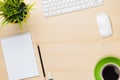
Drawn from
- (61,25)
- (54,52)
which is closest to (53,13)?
(61,25)

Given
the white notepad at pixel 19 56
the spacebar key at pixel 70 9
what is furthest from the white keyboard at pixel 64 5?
the white notepad at pixel 19 56

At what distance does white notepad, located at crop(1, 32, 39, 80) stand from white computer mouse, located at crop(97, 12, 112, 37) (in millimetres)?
296

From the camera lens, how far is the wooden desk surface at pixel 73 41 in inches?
43.0

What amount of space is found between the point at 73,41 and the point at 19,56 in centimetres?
24

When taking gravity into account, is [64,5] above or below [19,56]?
above

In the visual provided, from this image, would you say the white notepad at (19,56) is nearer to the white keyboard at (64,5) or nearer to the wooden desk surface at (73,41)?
the wooden desk surface at (73,41)

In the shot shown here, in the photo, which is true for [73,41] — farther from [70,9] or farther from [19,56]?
[19,56]

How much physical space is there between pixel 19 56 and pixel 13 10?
0.20 meters

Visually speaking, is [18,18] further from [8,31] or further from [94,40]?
[94,40]

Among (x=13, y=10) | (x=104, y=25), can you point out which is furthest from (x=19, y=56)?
(x=104, y=25)

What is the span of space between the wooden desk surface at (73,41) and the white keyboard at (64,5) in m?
0.02

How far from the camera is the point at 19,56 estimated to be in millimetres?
1138

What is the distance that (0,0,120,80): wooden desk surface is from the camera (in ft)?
3.58

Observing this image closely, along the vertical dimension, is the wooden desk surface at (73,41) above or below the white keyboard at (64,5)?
below
